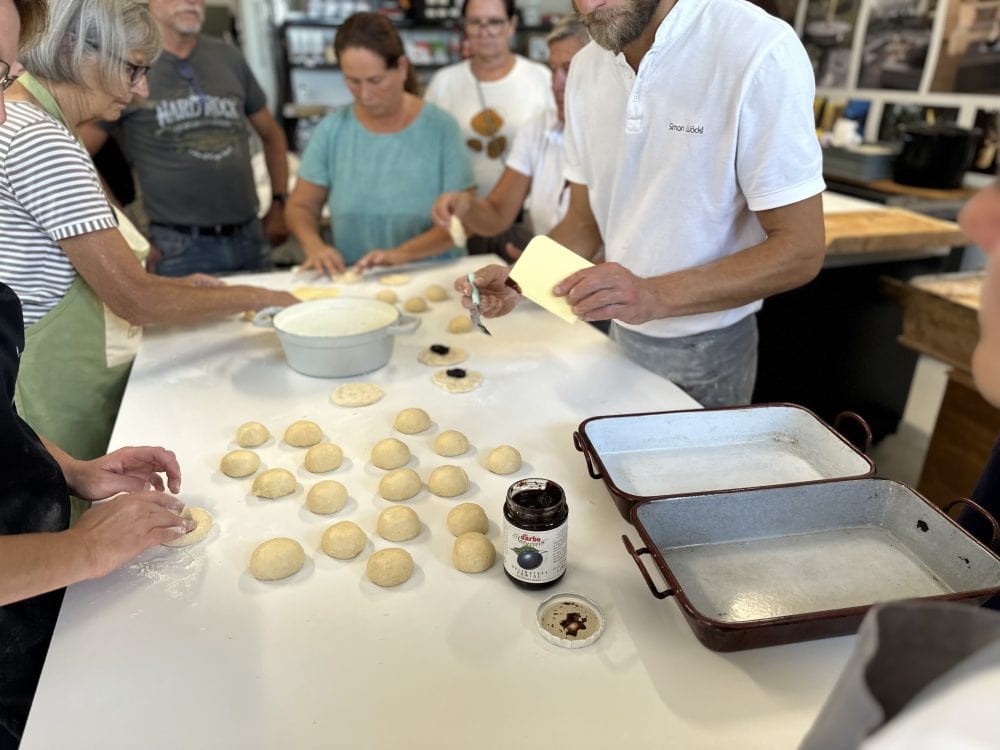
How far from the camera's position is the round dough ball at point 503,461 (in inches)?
50.8

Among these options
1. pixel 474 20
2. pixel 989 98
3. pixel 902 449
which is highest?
pixel 474 20

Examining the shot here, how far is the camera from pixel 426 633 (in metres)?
0.92

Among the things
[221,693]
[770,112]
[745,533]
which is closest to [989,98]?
[770,112]

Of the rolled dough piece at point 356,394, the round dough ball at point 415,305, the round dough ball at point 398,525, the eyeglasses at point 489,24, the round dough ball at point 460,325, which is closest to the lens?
the round dough ball at point 398,525

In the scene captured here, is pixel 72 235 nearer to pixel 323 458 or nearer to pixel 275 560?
pixel 323 458

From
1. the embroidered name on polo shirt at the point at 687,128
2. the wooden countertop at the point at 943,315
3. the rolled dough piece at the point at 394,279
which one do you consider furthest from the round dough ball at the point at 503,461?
the wooden countertop at the point at 943,315

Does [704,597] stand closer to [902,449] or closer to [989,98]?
[902,449]

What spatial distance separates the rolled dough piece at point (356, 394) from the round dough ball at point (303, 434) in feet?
0.50

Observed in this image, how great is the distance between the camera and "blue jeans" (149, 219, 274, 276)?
2.99 metres

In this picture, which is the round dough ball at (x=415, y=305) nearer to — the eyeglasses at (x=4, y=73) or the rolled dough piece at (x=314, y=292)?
the rolled dough piece at (x=314, y=292)

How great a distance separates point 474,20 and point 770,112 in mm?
1939

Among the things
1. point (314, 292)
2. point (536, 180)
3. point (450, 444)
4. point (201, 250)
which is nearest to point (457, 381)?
point (450, 444)

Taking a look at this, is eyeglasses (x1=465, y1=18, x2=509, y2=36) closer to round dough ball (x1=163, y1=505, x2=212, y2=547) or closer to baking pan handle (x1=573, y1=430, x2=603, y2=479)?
baking pan handle (x1=573, y1=430, x2=603, y2=479)

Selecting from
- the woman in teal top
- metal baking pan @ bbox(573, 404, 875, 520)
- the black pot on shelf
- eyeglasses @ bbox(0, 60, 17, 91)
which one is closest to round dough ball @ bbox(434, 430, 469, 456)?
metal baking pan @ bbox(573, 404, 875, 520)
